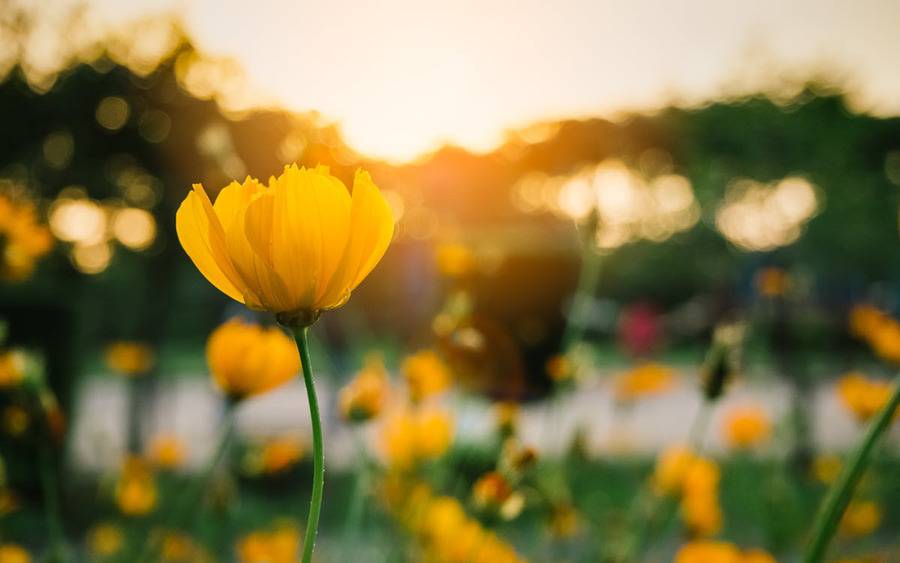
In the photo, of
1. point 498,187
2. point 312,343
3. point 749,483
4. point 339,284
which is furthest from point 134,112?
point 498,187

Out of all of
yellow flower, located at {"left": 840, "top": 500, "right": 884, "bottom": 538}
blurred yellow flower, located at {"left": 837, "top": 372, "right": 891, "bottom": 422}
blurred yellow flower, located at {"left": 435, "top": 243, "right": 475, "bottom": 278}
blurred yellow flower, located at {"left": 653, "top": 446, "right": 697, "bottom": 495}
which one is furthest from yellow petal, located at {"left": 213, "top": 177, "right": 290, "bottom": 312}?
yellow flower, located at {"left": 840, "top": 500, "right": 884, "bottom": 538}

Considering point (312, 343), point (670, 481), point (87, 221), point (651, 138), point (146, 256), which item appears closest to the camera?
point (670, 481)

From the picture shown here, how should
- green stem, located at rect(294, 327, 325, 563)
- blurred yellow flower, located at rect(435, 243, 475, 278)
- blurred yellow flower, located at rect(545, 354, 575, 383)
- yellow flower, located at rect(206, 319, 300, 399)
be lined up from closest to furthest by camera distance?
green stem, located at rect(294, 327, 325, 563) < yellow flower, located at rect(206, 319, 300, 399) < blurred yellow flower, located at rect(545, 354, 575, 383) < blurred yellow flower, located at rect(435, 243, 475, 278)

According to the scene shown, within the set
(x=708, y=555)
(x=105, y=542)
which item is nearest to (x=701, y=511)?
(x=708, y=555)

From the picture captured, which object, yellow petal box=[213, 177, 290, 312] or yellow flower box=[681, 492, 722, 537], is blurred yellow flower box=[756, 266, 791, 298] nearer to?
yellow flower box=[681, 492, 722, 537]

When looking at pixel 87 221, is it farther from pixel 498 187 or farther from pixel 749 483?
pixel 498 187

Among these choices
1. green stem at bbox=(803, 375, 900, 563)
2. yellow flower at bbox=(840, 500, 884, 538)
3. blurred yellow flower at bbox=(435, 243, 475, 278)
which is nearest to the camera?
green stem at bbox=(803, 375, 900, 563)

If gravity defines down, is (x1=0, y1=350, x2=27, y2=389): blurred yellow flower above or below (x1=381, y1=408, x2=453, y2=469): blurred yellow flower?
above
